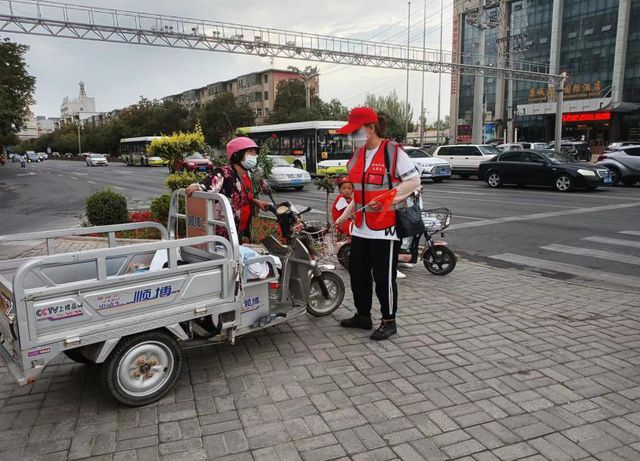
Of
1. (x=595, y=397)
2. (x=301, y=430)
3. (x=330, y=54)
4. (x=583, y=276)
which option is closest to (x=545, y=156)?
(x=583, y=276)

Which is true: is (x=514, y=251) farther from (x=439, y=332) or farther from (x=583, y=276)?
(x=439, y=332)

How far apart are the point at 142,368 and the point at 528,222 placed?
32.3 feet

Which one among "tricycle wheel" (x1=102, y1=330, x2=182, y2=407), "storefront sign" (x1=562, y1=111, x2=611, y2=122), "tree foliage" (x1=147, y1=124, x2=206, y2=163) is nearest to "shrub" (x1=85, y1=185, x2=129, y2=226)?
"tree foliage" (x1=147, y1=124, x2=206, y2=163)

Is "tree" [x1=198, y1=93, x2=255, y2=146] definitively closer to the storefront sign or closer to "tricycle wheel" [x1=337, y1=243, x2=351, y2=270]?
the storefront sign

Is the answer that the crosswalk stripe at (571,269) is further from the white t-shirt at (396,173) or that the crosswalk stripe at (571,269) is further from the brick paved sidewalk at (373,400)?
the white t-shirt at (396,173)

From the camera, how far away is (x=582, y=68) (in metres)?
51.9

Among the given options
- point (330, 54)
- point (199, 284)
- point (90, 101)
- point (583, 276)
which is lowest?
point (583, 276)

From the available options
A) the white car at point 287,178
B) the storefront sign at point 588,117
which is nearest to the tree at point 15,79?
the white car at point 287,178

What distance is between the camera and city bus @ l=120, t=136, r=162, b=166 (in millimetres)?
49791

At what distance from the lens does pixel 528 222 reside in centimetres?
1107

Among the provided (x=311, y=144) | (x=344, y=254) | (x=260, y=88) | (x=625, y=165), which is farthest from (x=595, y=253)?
(x=260, y=88)

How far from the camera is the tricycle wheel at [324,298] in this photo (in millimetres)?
4863

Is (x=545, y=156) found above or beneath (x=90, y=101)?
beneath

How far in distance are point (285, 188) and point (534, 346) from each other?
55.0ft
